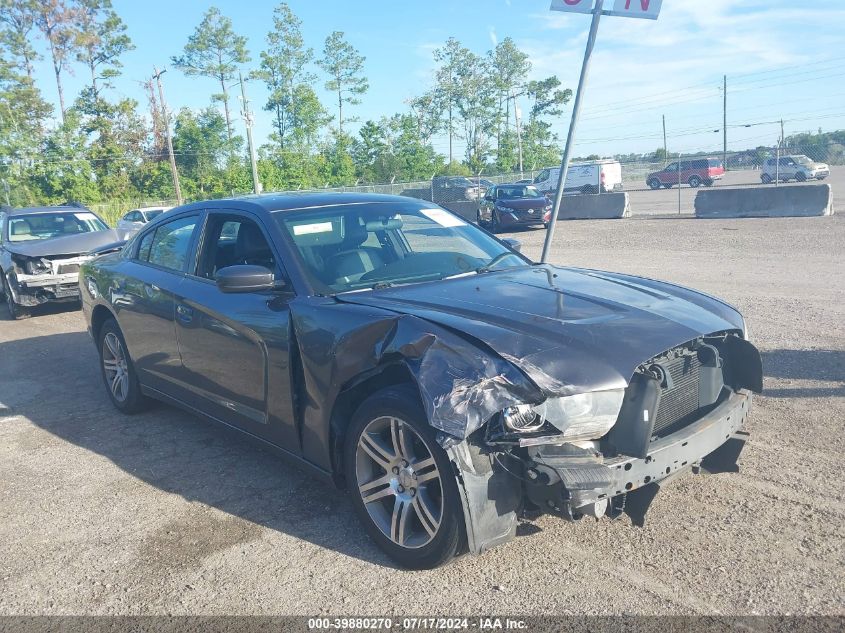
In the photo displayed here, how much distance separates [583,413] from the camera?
2965 millimetres

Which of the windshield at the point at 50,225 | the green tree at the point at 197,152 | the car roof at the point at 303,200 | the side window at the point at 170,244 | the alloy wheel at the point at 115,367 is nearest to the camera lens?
the car roof at the point at 303,200

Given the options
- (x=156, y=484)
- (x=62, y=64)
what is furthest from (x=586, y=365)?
(x=62, y=64)

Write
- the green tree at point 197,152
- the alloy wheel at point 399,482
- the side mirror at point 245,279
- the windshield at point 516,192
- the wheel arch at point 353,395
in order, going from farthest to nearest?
the green tree at point 197,152, the windshield at point 516,192, the side mirror at point 245,279, the wheel arch at point 353,395, the alloy wheel at point 399,482

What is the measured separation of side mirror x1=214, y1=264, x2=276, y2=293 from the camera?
389 cm

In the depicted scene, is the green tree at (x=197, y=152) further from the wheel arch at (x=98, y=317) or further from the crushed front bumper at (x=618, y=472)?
the crushed front bumper at (x=618, y=472)

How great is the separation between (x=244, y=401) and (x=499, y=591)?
6.36ft

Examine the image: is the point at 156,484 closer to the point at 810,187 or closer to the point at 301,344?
the point at 301,344

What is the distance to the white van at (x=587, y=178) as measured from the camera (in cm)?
3706

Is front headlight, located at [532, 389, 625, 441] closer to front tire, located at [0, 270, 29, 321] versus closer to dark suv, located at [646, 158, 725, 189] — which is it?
front tire, located at [0, 270, 29, 321]

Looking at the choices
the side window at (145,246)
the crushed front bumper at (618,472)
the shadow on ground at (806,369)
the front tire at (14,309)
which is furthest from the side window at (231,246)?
the front tire at (14,309)

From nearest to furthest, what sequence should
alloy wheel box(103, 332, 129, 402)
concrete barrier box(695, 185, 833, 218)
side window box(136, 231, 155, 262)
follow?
side window box(136, 231, 155, 262), alloy wheel box(103, 332, 129, 402), concrete barrier box(695, 185, 833, 218)

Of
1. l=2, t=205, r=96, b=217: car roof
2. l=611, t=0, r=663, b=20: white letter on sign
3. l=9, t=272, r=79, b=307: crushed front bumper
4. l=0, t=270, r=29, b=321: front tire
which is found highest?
l=611, t=0, r=663, b=20: white letter on sign

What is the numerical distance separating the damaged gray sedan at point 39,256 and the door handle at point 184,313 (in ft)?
21.3

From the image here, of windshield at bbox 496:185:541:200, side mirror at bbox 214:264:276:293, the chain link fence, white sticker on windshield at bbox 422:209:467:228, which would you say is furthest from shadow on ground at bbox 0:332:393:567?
the chain link fence
